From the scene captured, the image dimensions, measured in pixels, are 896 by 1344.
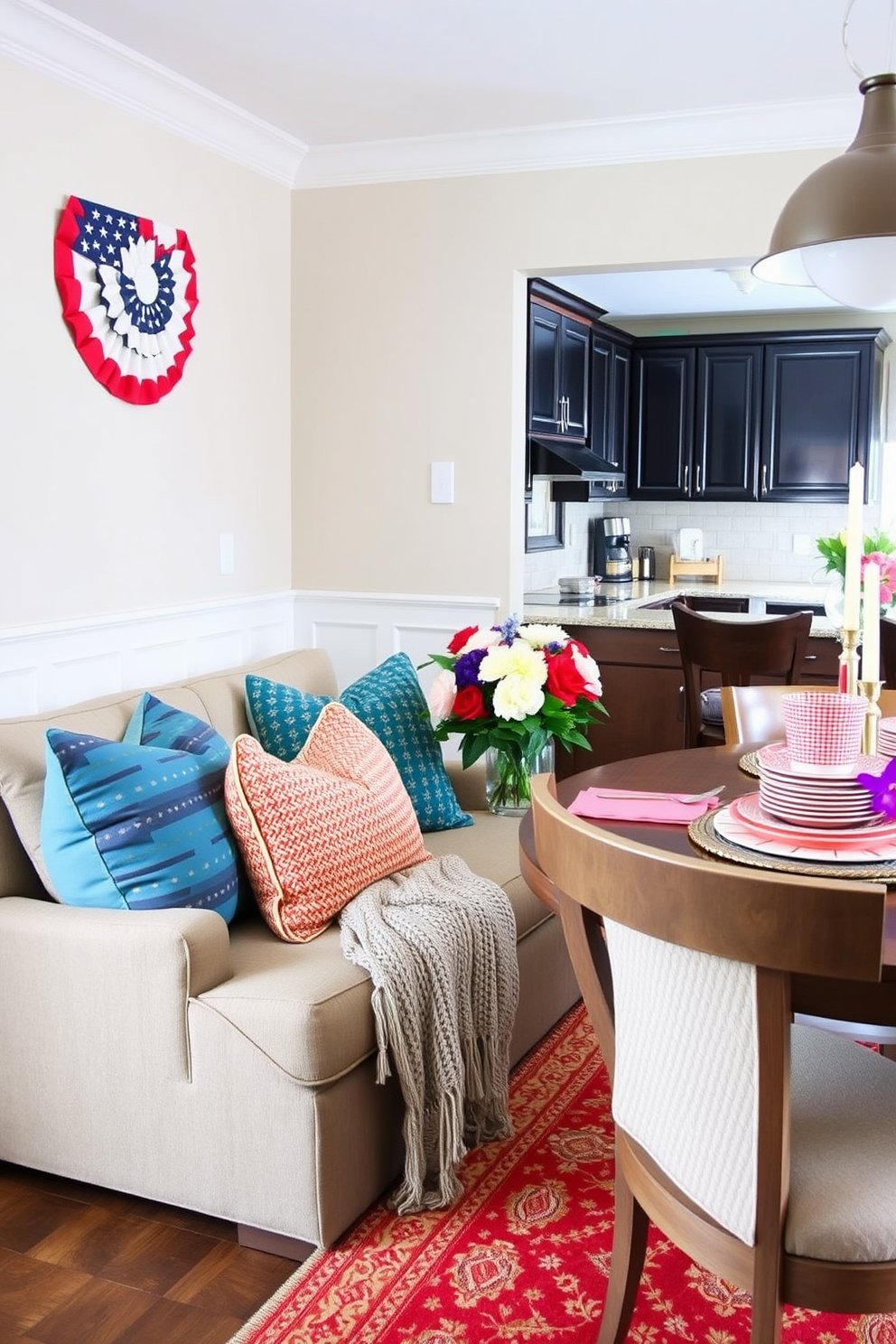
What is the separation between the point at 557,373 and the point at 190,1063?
13.8 ft

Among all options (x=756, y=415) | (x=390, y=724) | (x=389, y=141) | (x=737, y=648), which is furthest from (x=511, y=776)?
(x=756, y=415)

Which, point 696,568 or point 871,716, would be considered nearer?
point 871,716

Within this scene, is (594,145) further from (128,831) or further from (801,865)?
(801,865)

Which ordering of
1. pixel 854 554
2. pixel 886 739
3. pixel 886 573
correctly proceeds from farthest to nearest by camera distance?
1. pixel 886 573
2. pixel 886 739
3. pixel 854 554

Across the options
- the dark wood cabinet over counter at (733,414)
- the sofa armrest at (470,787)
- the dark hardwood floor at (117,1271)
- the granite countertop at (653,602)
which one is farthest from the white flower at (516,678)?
the dark wood cabinet over counter at (733,414)

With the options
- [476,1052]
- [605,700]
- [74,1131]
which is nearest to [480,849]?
[476,1052]

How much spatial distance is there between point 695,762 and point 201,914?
0.99 meters

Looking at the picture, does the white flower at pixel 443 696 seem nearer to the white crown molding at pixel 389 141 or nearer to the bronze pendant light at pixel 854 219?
the bronze pendant light at pixel 854 219

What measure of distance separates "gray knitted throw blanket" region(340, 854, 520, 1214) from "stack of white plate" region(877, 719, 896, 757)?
32.0 inches

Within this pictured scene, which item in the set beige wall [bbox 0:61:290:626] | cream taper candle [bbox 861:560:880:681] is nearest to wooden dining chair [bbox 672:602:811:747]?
beige wall [bbox 0:61:290:626]

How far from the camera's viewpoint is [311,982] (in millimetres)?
2166

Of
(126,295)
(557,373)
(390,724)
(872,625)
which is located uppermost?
(557,373)

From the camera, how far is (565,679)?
116 inches

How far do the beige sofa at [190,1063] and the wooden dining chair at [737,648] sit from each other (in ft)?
5.74
